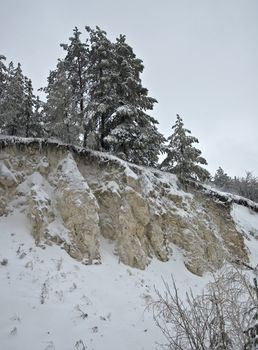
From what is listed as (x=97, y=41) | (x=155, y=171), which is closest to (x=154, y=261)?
(x=155, y=171)

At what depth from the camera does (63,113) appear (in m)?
22.4

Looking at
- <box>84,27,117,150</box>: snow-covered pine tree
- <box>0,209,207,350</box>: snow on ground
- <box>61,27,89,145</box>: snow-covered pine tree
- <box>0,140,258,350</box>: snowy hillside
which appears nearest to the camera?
<box>0,209,207,350</box>: snow on ground

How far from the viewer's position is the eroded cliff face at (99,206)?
1326 centimetres

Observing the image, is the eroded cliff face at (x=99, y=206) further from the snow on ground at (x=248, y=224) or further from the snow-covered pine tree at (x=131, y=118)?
the snow on ground at (x=248, y=224)

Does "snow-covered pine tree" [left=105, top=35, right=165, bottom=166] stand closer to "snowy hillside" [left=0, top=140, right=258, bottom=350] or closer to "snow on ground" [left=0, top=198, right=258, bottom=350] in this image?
"snowy hillside" [left=0, top=140, right=258, bottom=350]

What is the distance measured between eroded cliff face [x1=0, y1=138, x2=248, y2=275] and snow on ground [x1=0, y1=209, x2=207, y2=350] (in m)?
0.60

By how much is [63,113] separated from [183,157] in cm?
862

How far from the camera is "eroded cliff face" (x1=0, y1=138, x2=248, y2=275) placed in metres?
13.3

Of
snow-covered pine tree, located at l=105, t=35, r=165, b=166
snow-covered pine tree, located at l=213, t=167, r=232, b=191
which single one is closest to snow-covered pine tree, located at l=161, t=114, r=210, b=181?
snow-covered pine tree, located at l=105, t=35, r=165, b=166

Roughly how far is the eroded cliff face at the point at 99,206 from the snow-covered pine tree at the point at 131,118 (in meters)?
1.89

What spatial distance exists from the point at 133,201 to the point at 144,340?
281 inches

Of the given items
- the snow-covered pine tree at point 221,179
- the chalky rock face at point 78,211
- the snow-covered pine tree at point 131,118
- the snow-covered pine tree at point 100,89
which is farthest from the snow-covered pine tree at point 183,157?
the snow-covered pine tree at point 221,179

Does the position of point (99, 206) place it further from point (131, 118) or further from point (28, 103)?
point (28, 103)

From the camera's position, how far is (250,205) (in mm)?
24875
